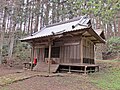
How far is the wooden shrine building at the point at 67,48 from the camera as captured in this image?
34.4 feet

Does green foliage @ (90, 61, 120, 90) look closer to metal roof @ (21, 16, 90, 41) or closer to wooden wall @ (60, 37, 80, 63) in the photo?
wooden wall @ (60, 37, 80, 63)

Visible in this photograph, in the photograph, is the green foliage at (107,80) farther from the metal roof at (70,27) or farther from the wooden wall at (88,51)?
the metal roof at (70,27)

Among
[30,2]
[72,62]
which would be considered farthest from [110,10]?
[30,2]

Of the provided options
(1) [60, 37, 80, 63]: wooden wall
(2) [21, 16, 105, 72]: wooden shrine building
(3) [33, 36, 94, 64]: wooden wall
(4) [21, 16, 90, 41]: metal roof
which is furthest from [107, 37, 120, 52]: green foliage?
(1) [60, 37, 80, 63]: wooden wall

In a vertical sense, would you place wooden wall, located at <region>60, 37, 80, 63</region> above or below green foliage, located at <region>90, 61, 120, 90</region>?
above

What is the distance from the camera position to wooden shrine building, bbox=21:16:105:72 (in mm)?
10492

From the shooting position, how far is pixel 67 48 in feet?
37.6

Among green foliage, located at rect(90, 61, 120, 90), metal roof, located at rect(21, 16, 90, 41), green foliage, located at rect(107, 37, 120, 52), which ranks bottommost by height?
green foliage, located at rect(90, 61, 120, 90)

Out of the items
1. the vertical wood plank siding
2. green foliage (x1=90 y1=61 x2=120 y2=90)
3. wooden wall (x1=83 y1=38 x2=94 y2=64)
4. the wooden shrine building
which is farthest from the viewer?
wooden wall (x1=83 y1=38 x2=94 y2=64)

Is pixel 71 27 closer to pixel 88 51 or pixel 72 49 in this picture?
pixel 72 49

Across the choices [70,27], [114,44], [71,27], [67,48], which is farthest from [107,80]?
[114,44]

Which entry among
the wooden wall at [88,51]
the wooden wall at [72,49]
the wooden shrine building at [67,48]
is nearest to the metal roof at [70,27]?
the wooden shrine building at [67,48]

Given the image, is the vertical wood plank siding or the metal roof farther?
the vertical wood plank siding

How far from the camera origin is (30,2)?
80.6ft
